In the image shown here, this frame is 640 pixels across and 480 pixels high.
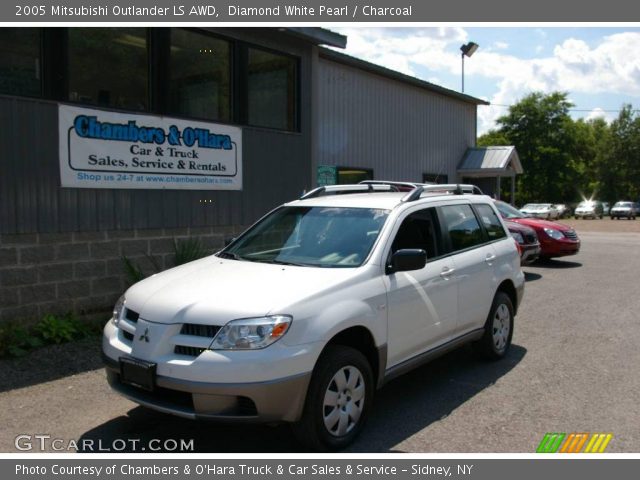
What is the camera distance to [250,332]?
12.3 ft

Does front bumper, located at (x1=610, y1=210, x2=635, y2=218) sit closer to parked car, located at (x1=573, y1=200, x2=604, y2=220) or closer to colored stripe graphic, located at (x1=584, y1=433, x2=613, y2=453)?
parked car, located at (x1=573, y1=200, x2=604, y2=220)

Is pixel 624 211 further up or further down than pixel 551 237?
further down

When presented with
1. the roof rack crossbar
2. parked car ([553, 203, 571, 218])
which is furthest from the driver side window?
parked car ([553, 203, 571, 218])

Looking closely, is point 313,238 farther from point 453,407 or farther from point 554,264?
point 554,264

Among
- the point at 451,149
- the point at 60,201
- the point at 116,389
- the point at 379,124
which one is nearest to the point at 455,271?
the point at 116,389

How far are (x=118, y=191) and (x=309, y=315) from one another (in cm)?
468

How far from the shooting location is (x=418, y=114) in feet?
53.6

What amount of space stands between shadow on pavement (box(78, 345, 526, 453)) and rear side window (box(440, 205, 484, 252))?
129cm

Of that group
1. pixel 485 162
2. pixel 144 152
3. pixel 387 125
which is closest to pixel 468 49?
pixel 485 162

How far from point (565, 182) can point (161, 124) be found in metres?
53.2

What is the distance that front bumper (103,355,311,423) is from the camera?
12.0 ft

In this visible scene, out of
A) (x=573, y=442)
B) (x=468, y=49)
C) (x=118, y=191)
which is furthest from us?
(x=468, y=49)

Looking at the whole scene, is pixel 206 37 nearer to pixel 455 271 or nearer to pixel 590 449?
pixel 455 271

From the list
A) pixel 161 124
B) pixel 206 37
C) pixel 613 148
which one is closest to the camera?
pixel 161 124
